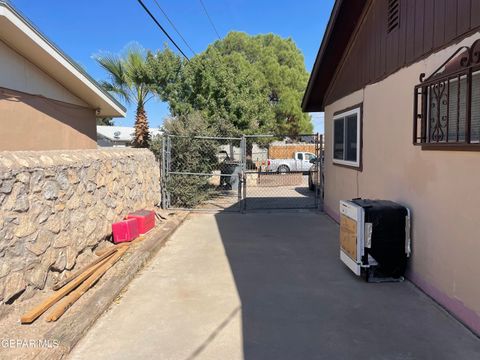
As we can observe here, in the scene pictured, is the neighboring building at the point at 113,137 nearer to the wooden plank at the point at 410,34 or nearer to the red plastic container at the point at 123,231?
the red plastic container at the point at 123,231

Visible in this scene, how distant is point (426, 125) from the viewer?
A: 4.75 meters

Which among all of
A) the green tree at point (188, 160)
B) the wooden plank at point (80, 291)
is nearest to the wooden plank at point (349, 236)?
the wooden plank at point (80, 291)

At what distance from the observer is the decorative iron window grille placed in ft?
12.5

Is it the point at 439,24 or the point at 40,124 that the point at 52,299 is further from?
the point at 40,124

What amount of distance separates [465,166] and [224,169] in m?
10.7

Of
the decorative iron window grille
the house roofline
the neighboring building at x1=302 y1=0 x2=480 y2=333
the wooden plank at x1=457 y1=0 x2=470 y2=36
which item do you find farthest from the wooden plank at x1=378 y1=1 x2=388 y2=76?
the house roofline

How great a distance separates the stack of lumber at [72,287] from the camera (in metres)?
3.92

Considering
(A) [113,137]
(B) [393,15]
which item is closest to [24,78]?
(B) [393,15]

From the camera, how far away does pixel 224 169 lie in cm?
1421

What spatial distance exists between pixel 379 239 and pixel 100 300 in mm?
3317

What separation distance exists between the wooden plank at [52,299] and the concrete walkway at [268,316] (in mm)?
547

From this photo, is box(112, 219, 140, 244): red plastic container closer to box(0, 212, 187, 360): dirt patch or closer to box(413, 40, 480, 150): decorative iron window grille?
box(0, 212, 187, 360): dirt patch

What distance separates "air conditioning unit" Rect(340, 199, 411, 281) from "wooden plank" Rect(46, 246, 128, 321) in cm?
323

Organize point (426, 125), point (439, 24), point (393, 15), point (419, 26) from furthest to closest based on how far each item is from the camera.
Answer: point (393, 15)
point (419, 26)
point (426, 125)
point (439, 24)
